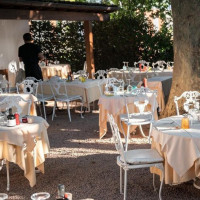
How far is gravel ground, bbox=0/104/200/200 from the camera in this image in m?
4.91

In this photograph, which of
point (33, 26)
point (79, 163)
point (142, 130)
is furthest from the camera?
point (33, 26)

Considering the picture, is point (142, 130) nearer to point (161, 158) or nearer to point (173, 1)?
point (173, 1)

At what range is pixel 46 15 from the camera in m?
12.0

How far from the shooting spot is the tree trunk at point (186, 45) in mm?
7021

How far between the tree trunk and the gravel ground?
1185 mm

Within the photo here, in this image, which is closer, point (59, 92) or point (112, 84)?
point (112, 84)

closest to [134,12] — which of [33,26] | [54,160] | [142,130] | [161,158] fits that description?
[33,26]

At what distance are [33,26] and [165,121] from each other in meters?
12.3

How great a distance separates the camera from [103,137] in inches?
302
